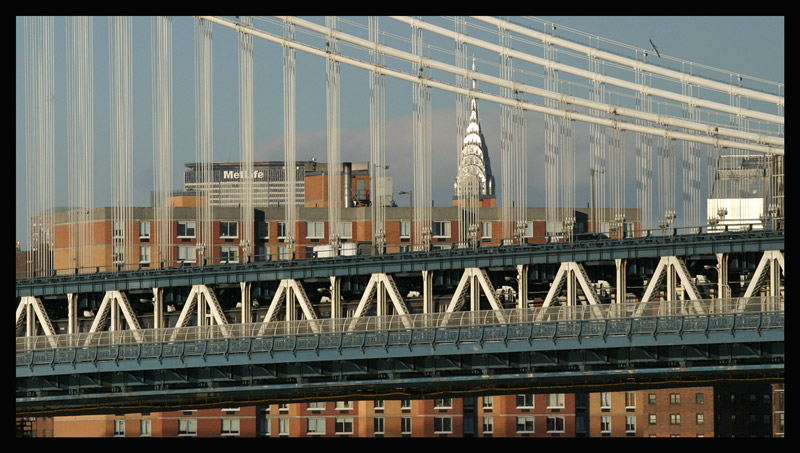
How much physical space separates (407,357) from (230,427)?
62.2 metres

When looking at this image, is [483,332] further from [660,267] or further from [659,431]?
[659,431]

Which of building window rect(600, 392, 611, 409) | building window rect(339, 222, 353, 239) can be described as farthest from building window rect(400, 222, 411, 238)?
building window rect(600, 392, 611, 409)

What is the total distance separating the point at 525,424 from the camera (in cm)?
13312

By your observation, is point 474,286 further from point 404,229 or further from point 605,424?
point 605,424

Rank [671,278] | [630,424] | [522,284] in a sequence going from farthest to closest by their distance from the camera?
[630,424], [522,284], [671,278]

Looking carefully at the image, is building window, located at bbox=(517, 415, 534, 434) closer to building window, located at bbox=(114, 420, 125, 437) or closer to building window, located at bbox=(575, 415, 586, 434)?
building window, located at bbox=(575, 415, 586, 434)

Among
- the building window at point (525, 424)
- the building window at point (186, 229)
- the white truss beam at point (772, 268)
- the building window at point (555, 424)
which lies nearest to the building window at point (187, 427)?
the building window at point (186, 229)

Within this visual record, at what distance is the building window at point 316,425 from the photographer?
13388cm

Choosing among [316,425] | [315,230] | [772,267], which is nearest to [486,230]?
[315,230]

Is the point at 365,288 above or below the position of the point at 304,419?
above

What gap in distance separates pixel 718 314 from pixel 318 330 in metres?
18.6

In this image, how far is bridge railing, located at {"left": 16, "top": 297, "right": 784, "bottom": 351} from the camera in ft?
221

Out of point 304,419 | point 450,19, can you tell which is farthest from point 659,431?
point 450,19

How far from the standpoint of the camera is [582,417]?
436 feet
